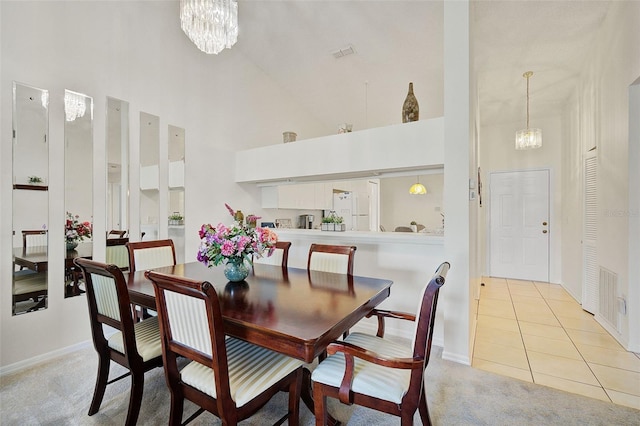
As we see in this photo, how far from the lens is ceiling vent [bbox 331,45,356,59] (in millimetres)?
3822

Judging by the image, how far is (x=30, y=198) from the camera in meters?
2.36

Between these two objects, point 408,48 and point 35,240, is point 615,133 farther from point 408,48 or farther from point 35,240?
point 35,240

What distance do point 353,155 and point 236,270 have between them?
1.87m

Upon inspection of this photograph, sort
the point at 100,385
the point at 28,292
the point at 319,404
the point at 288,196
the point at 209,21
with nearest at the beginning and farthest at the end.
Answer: the point at 319,404, the point at 100,385, the point at 209,21, the point at 28,292, the point at 288,196

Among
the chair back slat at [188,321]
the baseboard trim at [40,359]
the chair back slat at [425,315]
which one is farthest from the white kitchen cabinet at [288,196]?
the chair back slat at [425,315]

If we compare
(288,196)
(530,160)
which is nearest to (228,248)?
(288,196)

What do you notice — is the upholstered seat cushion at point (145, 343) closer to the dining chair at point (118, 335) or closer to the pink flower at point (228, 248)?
the dining chair at point (118, 335)

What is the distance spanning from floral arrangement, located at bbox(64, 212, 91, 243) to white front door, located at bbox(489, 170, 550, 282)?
6256mm

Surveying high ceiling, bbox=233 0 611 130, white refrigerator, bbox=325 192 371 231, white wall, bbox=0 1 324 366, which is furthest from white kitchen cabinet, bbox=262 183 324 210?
high ceiling, bbox=233 0 611 130

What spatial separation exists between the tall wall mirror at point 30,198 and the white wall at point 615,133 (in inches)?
197

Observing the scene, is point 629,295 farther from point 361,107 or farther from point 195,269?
point 361,107

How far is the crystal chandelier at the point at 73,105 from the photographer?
257 centimetres

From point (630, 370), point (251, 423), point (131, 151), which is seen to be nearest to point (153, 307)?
point (251, 423)

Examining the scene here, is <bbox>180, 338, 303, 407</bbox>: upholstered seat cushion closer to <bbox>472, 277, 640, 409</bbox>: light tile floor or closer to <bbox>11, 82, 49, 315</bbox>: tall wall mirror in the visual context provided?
<bbox>472, 277, 640, 409</bbox>: light tile floor
